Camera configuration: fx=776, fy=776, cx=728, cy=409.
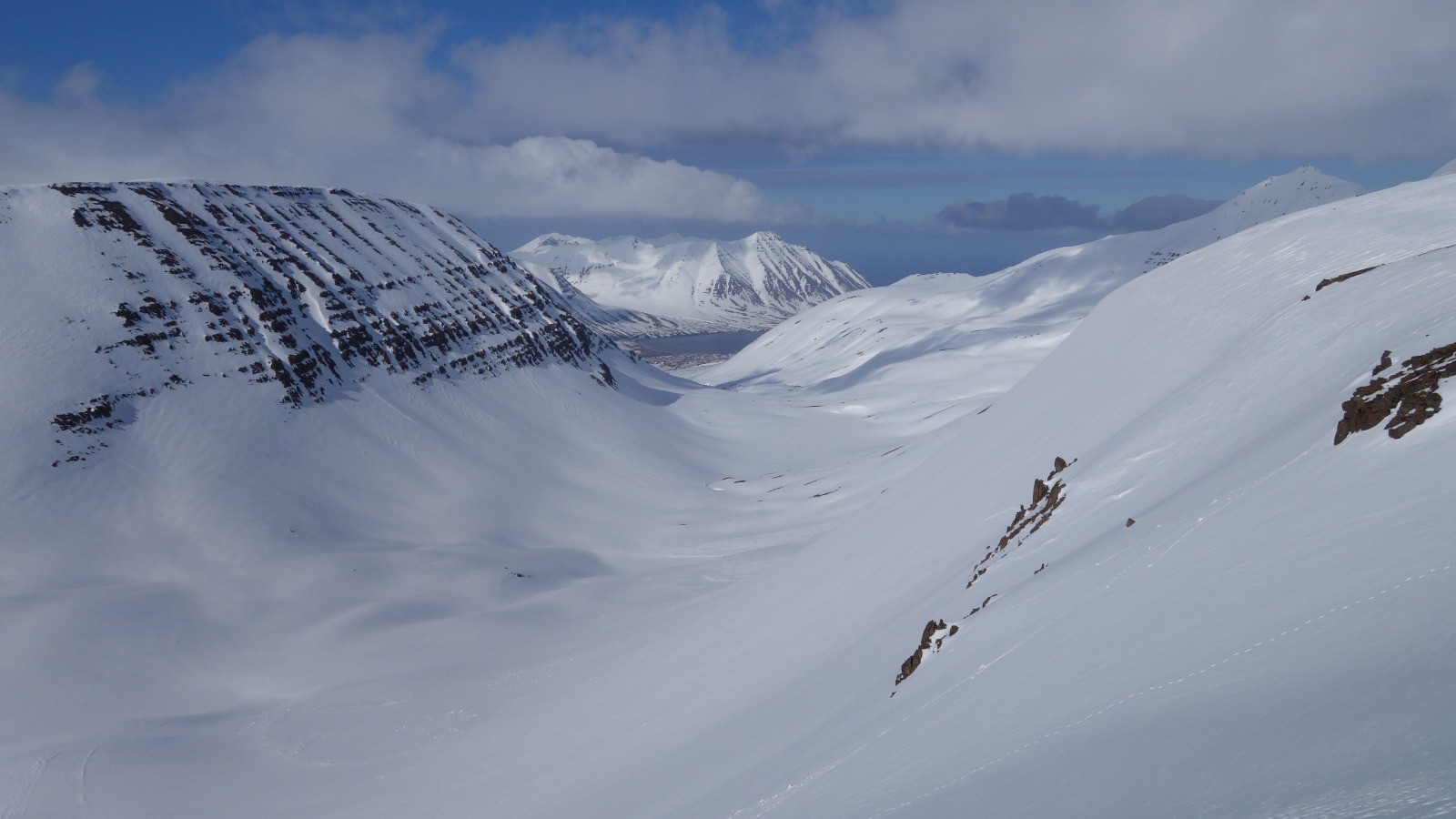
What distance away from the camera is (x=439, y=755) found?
26.0 metres

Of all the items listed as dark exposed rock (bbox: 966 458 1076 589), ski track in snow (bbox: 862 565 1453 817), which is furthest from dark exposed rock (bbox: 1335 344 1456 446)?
dark exposed rock (bbox: 966 458 1076 589)

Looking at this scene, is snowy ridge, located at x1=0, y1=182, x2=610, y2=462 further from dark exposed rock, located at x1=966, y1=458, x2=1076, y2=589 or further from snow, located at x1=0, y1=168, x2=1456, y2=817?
dark exposed rock, located at x1=966, y1=458, x2=1076, y2=589

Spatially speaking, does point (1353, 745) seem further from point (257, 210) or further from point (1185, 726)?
point (257, 210)

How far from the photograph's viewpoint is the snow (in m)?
7.84

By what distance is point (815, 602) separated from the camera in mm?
26562

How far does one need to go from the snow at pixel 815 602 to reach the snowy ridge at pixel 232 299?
0.81m

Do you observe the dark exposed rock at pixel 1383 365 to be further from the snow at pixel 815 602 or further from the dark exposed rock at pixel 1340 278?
the dark exposed rock at pixel 1340 278

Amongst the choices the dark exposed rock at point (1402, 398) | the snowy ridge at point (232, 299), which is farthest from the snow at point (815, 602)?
the snowy ridge at point (232, 299)

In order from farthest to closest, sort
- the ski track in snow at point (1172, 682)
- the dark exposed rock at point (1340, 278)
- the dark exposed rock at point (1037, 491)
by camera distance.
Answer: the dark exposed rock at point (1037, 491), the dark exposed rock at point (1340, 278), the ski track in snow at point (1172, 682)

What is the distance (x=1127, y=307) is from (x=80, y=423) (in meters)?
65.9

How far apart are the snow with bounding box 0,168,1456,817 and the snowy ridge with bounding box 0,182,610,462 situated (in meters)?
0.81

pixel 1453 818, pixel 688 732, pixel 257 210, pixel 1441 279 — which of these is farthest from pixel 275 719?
pixel 257 210

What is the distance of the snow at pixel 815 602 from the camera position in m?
7.84

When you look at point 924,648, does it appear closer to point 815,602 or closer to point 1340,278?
point 815,602
